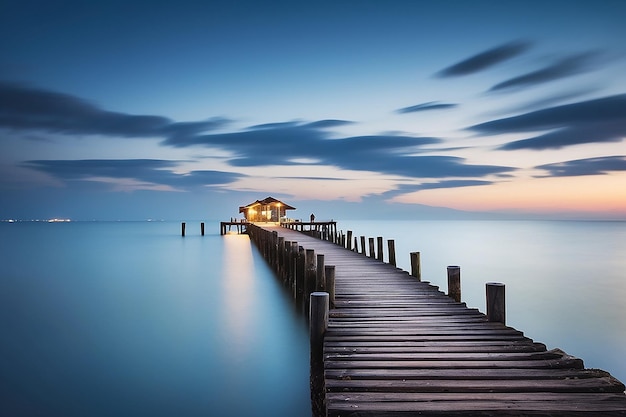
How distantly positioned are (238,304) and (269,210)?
38.4m

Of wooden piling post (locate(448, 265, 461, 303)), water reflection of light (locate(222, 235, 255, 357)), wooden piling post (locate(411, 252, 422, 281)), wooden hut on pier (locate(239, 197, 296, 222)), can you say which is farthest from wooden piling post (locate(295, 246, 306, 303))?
wooden hut on pier (locate(239, 197, 296, 222))

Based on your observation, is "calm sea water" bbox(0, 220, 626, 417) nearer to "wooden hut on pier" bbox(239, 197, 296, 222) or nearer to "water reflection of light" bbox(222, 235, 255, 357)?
"water reflection of light" bbox(222, 235, 255, 357)

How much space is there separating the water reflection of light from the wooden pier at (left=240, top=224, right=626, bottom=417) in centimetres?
440

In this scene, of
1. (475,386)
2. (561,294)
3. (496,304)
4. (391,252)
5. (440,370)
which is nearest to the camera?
(475,386)

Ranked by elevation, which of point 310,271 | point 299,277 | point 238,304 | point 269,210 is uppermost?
point 269,210

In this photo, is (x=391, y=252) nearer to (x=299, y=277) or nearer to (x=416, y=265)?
(x=299, y=277)

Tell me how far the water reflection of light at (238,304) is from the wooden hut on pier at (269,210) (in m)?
24.7

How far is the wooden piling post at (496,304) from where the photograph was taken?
6418 mm

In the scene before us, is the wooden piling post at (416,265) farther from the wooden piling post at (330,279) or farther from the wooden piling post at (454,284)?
the wooden piling post at (330,279)

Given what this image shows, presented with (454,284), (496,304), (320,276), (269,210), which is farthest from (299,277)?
(269,210)

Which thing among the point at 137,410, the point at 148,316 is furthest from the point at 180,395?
the point at 148,316

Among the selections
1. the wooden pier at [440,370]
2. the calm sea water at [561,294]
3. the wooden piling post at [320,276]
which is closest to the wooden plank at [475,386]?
the wooden pier at [440,370]

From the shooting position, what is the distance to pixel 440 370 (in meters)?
4.51

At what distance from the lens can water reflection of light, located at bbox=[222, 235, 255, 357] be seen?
11108mm
